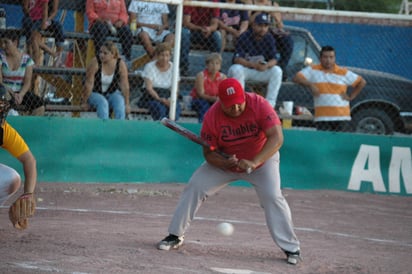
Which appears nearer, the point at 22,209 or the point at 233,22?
the point at 22,209

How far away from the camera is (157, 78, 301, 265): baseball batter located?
26.8 ft

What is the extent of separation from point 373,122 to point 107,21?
5.40 metres

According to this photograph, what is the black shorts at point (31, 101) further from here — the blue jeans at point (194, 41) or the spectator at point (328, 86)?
the spectator at point (328, 86)

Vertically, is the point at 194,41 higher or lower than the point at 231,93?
lower

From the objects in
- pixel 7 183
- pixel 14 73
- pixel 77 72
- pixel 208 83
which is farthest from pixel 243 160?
pixel 77 72

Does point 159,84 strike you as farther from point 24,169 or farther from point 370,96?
point 24,169

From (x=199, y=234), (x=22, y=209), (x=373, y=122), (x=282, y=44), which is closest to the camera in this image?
(x=22, y=209)

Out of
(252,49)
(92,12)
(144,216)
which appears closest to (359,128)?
(252,49)

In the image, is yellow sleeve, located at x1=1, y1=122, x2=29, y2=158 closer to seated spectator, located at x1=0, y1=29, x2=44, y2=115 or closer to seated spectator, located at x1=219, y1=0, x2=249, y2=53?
seated spectator, located at x1=0, y1=29, x2=44, y2=115

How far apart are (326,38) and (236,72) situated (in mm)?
2992

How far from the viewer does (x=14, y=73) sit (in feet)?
42.4

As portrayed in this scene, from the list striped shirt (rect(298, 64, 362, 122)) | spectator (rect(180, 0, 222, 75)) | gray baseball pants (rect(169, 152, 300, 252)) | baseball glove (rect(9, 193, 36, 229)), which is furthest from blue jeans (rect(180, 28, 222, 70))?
baseball glove (rect(9, 193, 36, 229))

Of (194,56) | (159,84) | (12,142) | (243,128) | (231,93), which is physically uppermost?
(231,93)

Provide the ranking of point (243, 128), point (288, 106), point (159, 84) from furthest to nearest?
point (288, 106), point (159, 84), point (243, 128)
